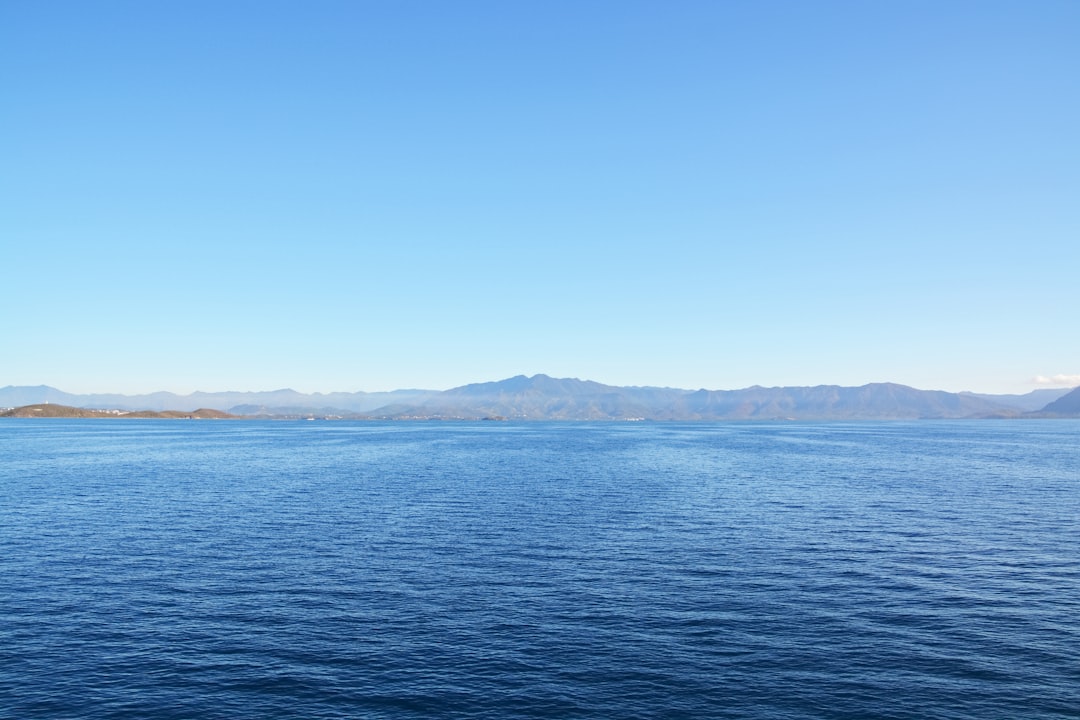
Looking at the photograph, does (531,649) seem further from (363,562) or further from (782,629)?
(363,562)

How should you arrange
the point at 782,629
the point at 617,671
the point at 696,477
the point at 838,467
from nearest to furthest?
the point at 617,671 < the point at 782,629 < the point at 696,477 < the point at 838,467

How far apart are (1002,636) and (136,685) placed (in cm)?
5143

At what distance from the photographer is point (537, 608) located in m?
50.5

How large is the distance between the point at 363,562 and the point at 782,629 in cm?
3665

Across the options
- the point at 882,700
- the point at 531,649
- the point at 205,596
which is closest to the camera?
the point at 882,700

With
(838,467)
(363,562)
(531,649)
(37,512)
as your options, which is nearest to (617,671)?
(531,649)

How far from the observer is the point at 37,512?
89.8 metres

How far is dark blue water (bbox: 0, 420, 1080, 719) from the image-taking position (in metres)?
36.8

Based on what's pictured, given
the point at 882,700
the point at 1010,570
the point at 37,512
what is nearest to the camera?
the point at 882,700

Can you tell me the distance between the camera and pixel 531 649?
42.9 meters

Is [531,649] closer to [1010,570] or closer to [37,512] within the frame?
[1010,570]

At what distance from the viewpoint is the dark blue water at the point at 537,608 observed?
1449 inches

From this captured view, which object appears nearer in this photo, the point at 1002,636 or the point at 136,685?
the point at 136,685

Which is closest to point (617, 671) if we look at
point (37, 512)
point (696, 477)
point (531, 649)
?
point (531, 649)
